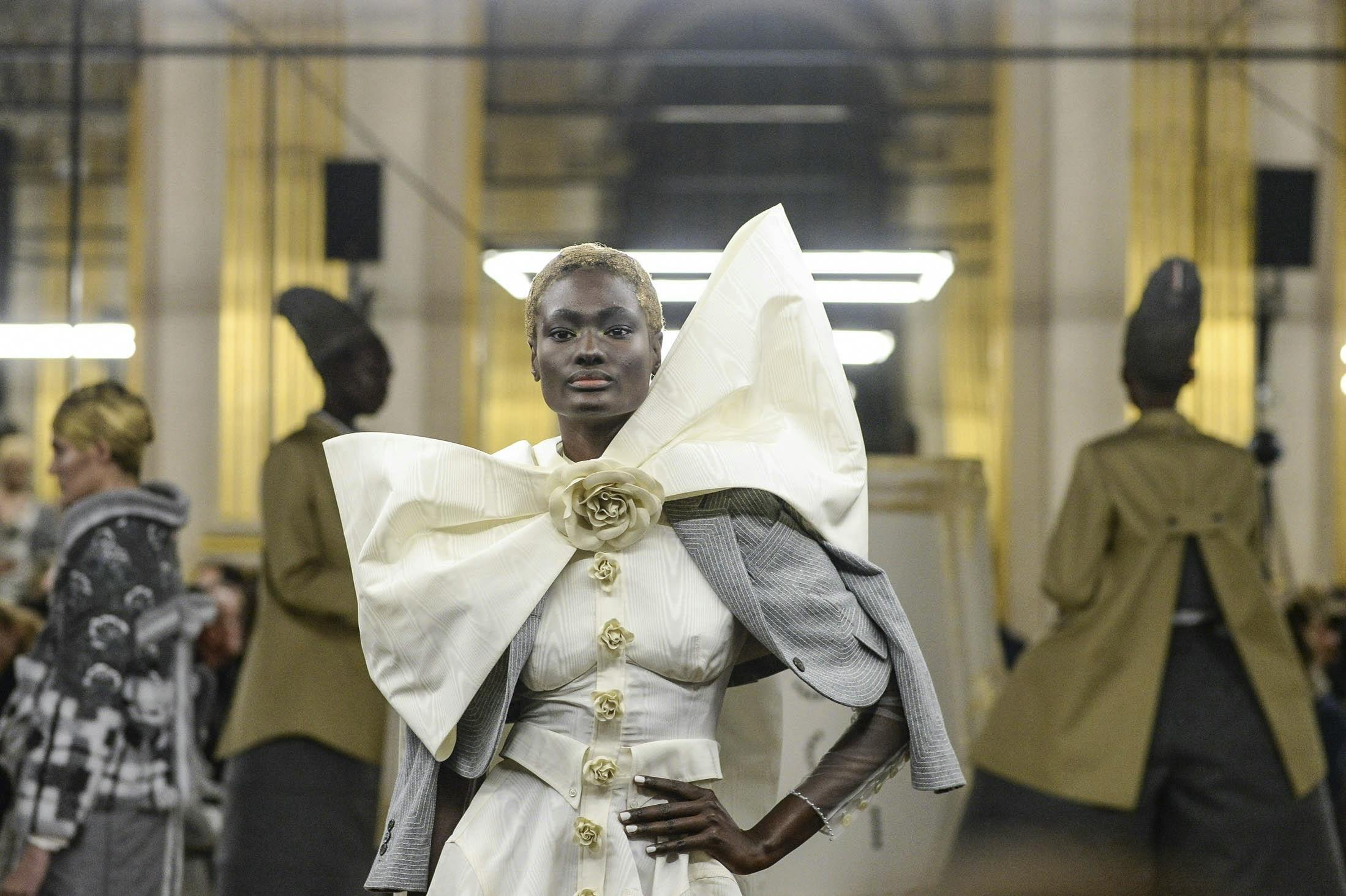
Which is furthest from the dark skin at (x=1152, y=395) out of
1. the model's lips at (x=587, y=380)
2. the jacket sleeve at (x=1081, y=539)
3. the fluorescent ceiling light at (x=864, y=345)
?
the model's lips at (x=587, y=380)

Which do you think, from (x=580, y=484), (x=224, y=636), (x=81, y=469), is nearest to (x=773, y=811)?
(x=580, y=484)

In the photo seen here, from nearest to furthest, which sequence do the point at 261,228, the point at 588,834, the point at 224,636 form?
the point at 588,834 < the point at 224,636 < the point at 261,228

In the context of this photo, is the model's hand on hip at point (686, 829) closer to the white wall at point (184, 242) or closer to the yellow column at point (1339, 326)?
the white wall at point (184, 242)

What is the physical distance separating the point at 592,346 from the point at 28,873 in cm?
194

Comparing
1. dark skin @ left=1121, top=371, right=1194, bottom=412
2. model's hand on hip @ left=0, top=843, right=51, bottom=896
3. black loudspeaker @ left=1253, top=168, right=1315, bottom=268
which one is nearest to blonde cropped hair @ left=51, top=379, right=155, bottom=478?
model's hand on hip @ left=0, top=843, right=51, bottom=896

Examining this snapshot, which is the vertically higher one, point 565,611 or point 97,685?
point 565,611

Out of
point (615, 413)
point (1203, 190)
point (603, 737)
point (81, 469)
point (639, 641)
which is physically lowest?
point (603, 737)

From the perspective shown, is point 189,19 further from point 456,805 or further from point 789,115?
point 456,805

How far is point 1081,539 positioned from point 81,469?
7.50 feet

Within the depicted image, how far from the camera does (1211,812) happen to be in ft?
12.6

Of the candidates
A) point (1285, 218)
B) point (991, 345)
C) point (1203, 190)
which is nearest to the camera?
point (1285, 218)

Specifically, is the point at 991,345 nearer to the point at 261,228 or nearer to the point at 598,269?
the point at 261,228

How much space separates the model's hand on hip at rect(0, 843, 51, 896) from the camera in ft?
10.4

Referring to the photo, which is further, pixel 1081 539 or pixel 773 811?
pixel 1081 539
